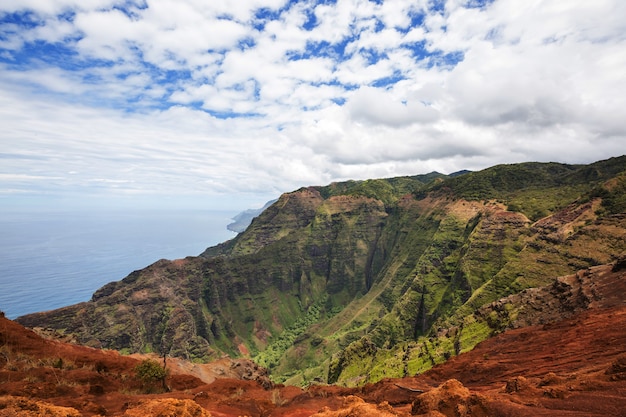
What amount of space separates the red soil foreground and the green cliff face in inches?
783

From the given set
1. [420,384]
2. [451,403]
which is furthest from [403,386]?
[451,403]

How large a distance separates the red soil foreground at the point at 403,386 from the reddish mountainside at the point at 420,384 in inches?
2.6

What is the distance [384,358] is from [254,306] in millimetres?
107684

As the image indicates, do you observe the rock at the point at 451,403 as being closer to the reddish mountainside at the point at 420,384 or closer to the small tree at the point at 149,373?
the reddish mountainside at the point at 420,384

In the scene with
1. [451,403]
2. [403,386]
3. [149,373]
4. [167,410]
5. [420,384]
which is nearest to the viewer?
[167,410]

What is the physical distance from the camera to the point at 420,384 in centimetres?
2844

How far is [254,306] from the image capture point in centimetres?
16650

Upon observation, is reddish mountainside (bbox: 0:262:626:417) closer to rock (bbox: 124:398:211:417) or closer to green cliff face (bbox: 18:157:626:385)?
rock (bbox: 124:398:211:417)

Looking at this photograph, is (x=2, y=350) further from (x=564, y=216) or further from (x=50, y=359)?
(x=564, y=216)

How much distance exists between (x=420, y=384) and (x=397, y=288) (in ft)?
437

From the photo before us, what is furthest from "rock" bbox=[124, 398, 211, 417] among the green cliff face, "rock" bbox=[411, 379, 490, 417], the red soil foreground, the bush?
the green cliff face

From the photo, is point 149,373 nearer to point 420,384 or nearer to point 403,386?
point 403,386

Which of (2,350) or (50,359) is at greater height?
(2,350)

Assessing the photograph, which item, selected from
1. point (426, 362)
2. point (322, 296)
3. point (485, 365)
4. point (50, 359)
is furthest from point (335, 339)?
point (50, 359)
